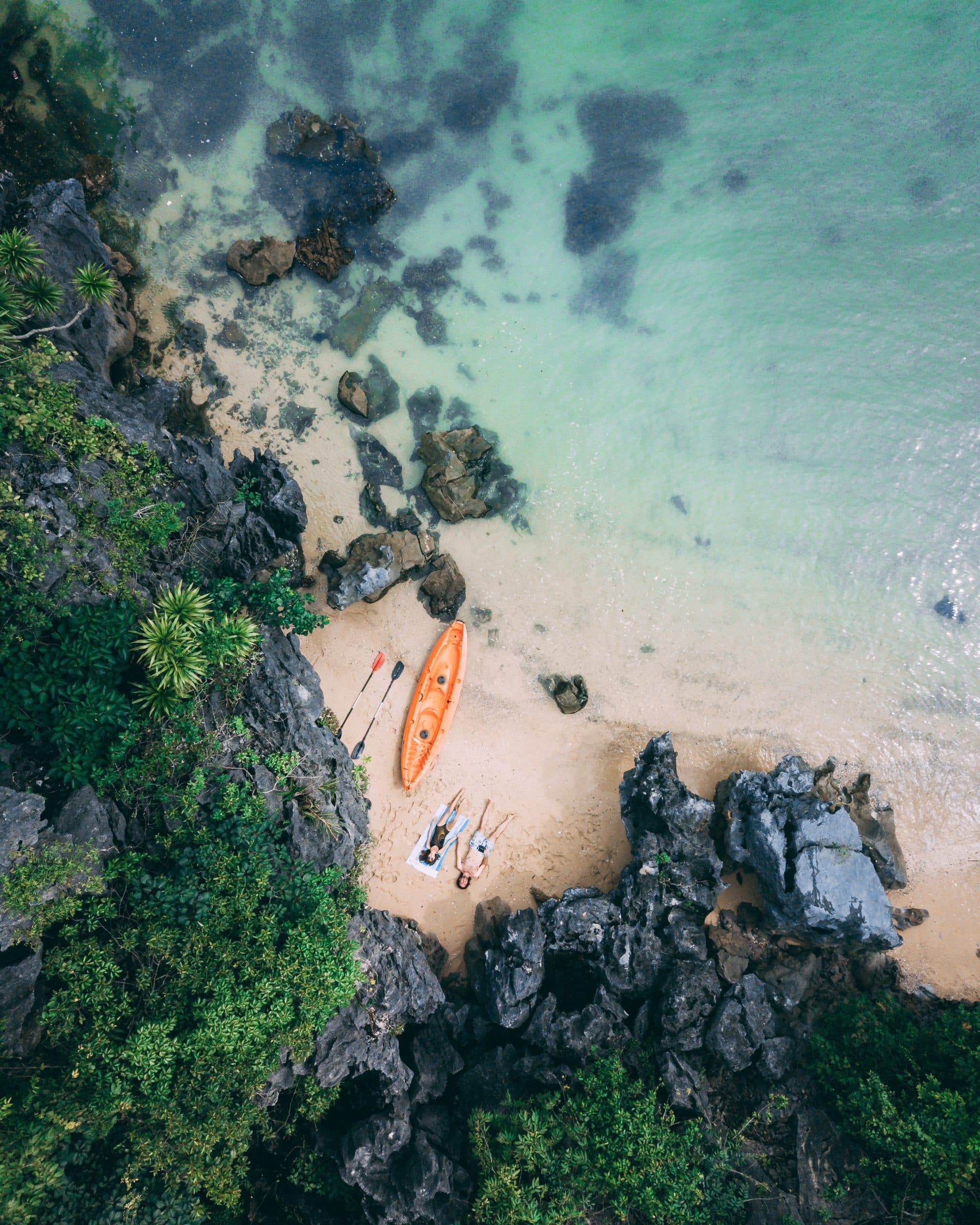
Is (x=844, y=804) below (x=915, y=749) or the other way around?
below

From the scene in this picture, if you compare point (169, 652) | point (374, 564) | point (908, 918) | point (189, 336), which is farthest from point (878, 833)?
point (189, 336)

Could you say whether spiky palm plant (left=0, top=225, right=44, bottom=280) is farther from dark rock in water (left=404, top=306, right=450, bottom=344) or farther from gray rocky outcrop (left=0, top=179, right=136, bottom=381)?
dark rock in water (left=404, top=306, right=450, bottom=344)

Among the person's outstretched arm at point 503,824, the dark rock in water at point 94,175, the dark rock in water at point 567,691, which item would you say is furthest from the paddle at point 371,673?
the dark rock in water at point 94,175

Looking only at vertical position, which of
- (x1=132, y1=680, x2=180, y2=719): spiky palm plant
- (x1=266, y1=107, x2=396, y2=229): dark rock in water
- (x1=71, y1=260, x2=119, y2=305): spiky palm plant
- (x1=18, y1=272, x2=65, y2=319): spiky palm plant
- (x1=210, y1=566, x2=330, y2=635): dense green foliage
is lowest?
(x1=132, y1=680, x2=180, y2=719): spiky palm plant

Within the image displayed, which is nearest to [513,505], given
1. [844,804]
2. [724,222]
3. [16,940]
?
[724,222]

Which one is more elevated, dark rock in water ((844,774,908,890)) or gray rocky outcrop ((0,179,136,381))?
gray rocky outcrop ((0,179,136,381))

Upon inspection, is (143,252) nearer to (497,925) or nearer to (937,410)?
(497,925)

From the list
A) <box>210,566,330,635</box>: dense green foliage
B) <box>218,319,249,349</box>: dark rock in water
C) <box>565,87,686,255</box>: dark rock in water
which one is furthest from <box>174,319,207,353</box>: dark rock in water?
<box>565,87,686,255</box>: dark rock in water
